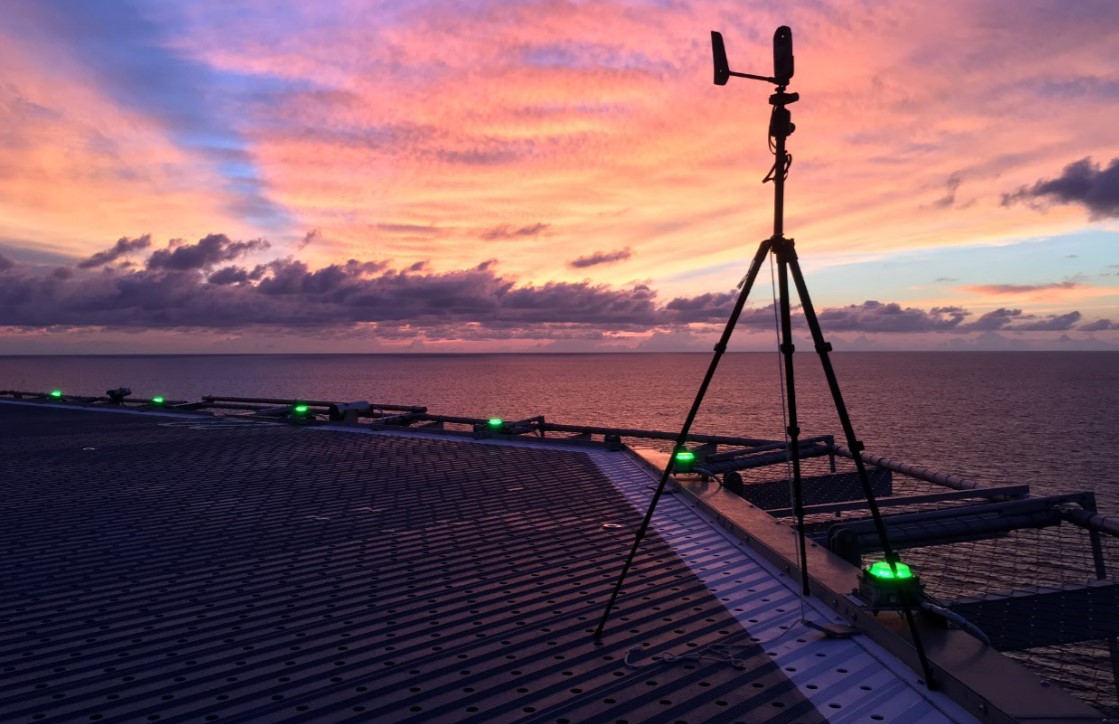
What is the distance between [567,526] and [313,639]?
192 inches

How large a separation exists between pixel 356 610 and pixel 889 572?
498 centimetres

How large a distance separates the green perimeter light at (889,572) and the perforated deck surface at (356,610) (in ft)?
2.75

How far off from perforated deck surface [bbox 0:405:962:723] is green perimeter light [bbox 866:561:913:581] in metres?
Result: 0.84

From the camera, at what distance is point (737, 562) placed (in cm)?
866

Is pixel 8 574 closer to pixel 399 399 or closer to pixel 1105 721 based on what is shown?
pixel 1105 721

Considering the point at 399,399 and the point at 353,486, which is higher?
the point at 353,486

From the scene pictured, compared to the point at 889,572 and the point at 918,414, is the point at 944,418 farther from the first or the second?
the point at 889,572

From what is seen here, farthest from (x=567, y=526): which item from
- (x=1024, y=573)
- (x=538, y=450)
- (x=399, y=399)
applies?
(x=399, y=399)

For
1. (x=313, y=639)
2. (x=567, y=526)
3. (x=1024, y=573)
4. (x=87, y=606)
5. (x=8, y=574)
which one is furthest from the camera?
(x=1024, y=573)

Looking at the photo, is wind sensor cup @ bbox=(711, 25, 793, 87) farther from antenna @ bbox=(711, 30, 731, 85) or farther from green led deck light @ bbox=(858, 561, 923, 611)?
green led deck light @ bbox=(858, 561, 923, 611)

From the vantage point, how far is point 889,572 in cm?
606

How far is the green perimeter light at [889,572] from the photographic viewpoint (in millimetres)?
5930

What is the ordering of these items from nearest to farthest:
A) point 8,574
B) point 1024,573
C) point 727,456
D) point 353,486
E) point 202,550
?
1. point 8,574
2. point 202,550
3. point 353,486
4. point 727,456
5. point 1024,573

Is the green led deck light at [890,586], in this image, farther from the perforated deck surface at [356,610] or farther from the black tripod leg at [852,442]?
the perforated deck surface at [356,610]
